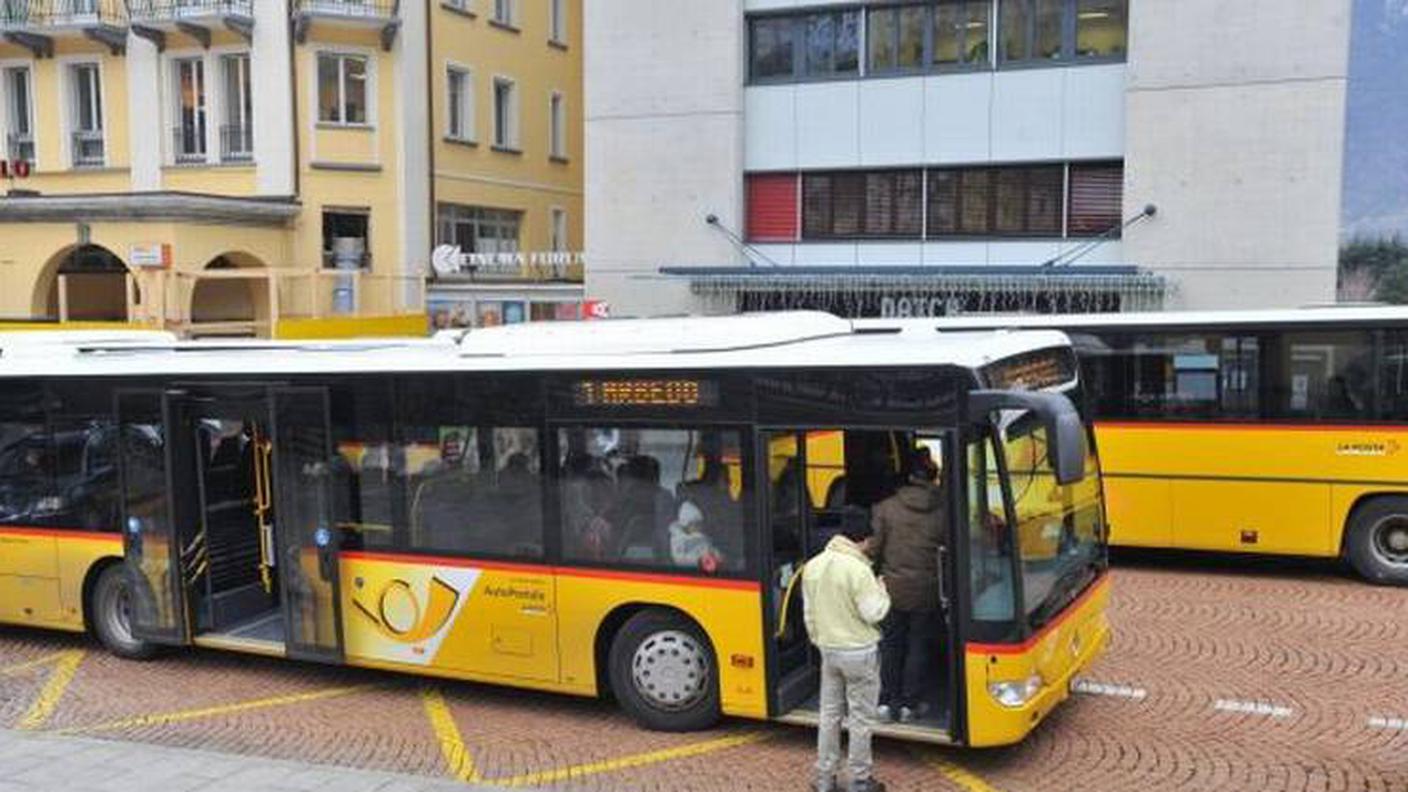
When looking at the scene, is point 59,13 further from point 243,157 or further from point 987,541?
point 987,541

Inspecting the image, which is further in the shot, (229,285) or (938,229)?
(229,285)

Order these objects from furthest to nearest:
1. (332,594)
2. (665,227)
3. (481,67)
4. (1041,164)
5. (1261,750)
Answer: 1. (481,67)
2. (665,227)
3. (1041,164)
4. (332,594)
5. (1261,750)

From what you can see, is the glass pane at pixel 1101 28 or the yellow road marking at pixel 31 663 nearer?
the yellow road marking at pixel 31 663

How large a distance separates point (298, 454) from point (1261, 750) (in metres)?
6.83

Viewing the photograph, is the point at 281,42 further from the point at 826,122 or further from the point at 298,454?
the point at 298,454

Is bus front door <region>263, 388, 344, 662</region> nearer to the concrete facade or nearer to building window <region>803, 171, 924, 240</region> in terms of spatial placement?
the concrete facade

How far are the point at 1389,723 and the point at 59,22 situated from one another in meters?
31.9

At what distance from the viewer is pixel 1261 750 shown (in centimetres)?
843

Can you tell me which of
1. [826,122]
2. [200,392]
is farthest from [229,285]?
[200,392]

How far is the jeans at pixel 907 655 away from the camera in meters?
8.34

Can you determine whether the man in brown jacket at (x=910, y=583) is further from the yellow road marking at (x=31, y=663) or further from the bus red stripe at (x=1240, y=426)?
the yellow road marking at (x=31, y=663)

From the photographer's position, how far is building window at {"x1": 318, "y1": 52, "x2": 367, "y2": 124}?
1253 inches

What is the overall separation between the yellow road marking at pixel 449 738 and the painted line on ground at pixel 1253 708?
4.88 m

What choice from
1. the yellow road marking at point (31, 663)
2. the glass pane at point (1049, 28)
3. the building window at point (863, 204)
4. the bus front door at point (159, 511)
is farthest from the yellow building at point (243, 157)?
the bus front door at point (159, 511)
